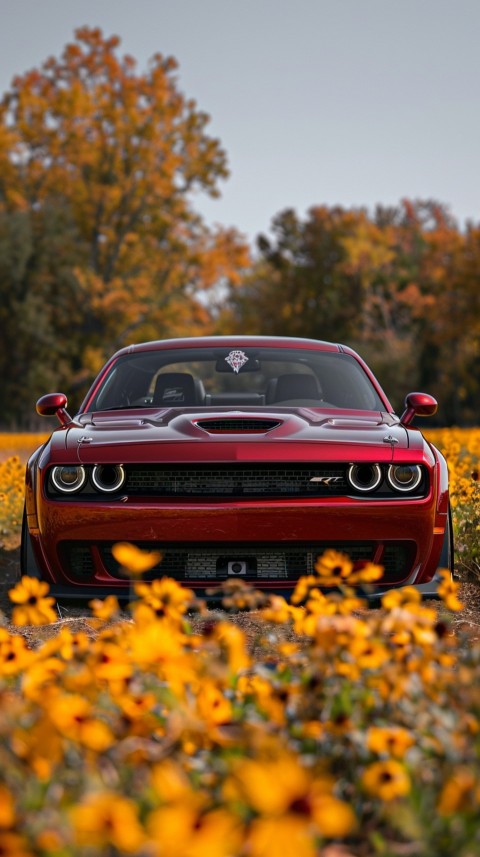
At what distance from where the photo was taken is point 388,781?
6.40ft

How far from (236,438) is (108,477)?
567 mm

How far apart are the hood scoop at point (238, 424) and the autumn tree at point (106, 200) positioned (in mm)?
38417

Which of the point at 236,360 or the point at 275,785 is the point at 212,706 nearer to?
the point at 275,785

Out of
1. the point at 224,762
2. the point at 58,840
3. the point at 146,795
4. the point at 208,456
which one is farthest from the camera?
the point at 208,456

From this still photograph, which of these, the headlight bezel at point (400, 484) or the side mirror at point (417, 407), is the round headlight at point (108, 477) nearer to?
the headlight bezel at point (400, 484)

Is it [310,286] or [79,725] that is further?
[310,286]

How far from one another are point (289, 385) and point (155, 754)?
4228mm

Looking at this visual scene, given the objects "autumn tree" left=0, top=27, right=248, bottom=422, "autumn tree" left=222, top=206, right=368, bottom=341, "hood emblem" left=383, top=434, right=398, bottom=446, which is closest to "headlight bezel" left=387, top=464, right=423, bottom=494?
"hood emblem" left=383, top=434, right=398, bottom=446

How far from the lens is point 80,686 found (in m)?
2.13

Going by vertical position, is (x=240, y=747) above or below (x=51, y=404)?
below

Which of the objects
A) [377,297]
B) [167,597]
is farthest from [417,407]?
[377,297]

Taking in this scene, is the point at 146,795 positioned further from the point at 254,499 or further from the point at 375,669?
the point at 254,499

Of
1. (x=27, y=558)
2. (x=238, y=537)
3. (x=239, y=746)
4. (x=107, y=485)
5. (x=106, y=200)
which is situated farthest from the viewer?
(x=106, y=200)

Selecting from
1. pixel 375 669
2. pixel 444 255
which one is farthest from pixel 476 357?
pixel 375 669
